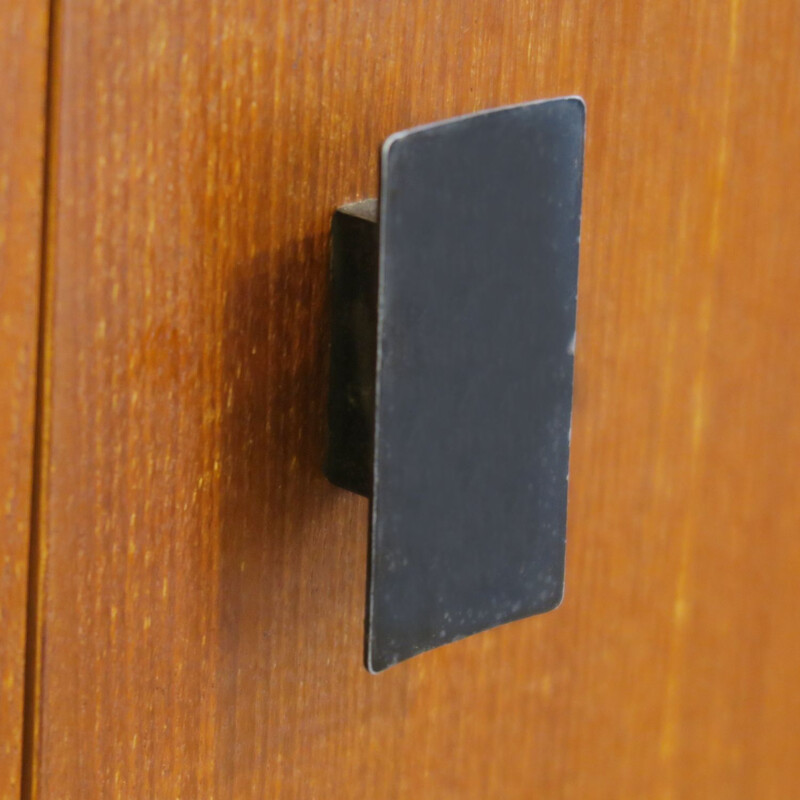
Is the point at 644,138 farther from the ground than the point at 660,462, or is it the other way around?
the point at 644,138

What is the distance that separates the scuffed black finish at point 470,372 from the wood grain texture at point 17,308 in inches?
2.8

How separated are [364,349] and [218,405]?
4 centimetres

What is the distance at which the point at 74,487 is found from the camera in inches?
10.2

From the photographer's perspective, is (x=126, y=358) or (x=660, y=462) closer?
(x=126, y=358)

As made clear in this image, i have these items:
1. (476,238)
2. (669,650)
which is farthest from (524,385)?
(669,650)

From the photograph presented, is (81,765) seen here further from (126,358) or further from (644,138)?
(644,138)

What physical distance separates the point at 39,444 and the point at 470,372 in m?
0.10

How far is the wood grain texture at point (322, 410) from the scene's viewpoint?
260mm

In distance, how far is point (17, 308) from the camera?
0.81 ft

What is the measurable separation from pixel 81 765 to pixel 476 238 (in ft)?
0.50

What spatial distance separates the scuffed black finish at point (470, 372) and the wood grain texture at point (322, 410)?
3 cm

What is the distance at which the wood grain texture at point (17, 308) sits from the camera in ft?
0.78

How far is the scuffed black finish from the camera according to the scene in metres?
0.26

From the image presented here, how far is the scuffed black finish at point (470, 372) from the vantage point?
10.4 inches
